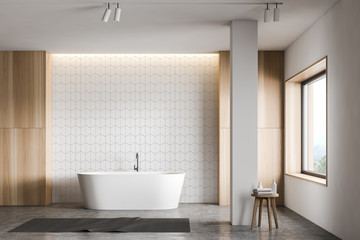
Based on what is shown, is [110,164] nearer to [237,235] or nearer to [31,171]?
[31,171]

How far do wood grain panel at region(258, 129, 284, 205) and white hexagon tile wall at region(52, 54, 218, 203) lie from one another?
2.85 ft

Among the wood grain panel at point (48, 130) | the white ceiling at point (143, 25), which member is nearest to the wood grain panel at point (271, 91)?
the white ceiling at point (143, 25)

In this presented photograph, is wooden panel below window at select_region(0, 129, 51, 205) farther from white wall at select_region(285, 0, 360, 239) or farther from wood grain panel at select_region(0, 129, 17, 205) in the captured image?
white wall at select_region(285, 0, 360, 239)

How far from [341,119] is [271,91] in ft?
9.98

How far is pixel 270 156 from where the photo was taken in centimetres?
816

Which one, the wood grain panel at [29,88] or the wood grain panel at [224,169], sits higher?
the wood grain panel at [29,88]

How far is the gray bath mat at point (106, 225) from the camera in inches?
228

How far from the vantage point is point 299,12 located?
226 inches

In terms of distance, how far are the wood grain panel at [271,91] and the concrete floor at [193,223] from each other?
1586 millimetres

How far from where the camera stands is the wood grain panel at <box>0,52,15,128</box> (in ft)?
26.7

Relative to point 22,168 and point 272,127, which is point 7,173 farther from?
point 272,127

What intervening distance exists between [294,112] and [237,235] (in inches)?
128

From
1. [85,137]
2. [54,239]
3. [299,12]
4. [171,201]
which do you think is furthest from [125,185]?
[299,12]

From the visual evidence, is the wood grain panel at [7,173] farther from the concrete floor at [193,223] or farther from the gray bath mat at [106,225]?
the gray bath mat at [106,225]
